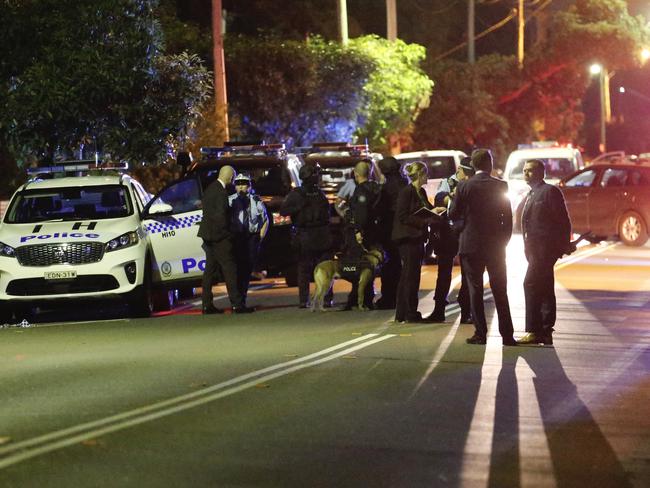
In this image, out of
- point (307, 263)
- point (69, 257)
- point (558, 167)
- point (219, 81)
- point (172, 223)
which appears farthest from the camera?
point (558, 167)

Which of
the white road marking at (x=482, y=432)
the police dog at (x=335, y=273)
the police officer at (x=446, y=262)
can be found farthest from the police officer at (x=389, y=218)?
the white road marking at (x=482, y=432)

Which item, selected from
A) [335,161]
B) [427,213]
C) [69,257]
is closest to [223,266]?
[69,257]

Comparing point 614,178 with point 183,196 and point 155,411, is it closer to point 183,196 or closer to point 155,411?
point 183,196

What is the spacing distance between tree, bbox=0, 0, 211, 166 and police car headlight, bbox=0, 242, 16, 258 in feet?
13.5

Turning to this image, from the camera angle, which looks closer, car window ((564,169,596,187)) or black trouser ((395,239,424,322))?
black trouser ((395,239,424,322))

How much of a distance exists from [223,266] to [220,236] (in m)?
0.38

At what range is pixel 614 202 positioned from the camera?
94.0 feet

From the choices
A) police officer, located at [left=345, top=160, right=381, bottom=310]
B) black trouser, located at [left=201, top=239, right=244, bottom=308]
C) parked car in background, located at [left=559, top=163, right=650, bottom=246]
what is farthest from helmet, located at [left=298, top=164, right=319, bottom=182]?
parked car in background, located at [left=559, top=163, right=650, bottom=246]

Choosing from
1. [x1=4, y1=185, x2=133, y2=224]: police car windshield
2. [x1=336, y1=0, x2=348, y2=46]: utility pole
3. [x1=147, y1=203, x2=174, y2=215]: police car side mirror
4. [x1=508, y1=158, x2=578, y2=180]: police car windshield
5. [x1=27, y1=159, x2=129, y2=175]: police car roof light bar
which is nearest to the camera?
[x1=147, y1=203, x2=174, y2=215]: police car side mirror

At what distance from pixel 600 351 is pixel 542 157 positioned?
19594 millimetres

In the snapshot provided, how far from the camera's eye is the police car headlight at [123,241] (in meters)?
16.9

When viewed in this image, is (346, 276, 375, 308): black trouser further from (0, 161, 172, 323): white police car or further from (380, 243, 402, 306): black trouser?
(0, 161, 172, 323): white police car

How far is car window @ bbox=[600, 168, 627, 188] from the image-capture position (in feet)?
94.4

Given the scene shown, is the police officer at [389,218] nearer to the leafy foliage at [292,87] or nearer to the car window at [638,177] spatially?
the car window at [638,177]
